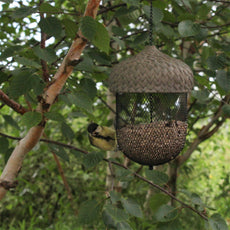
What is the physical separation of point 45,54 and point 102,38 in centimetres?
17

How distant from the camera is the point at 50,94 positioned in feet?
3.55

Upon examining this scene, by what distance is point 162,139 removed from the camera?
1.23 metres

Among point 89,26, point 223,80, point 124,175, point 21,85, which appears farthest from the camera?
point 124,175

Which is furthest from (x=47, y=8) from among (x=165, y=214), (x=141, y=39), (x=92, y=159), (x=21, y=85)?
(x=165, y=214)

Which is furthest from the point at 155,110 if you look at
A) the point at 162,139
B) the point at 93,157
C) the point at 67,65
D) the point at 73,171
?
the point at 73,171

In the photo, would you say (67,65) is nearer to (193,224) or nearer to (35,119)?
(35,119)

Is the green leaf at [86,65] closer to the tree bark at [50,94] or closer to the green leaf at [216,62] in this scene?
the tree bark at [50,94]

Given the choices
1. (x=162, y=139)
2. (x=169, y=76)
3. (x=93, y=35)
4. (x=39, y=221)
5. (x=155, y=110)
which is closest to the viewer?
(x=93, y=35)

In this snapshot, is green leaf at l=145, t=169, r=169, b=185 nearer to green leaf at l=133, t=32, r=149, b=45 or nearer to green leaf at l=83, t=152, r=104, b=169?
green leaf at l=83, t=152, r=104, b=169

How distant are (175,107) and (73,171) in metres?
2.07

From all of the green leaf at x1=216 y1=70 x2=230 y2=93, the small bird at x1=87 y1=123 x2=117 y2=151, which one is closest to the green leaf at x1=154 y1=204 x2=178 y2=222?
the small bird at x1=87 y1=123 x2=117 y2=151

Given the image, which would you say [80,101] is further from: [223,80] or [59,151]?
[223,80]

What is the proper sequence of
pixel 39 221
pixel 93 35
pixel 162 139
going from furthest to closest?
pixel 39 221, pixel 162 139, pixel 93 35

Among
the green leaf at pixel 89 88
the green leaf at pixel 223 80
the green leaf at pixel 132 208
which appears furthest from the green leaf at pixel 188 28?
the green leaf at pixel 132 208
